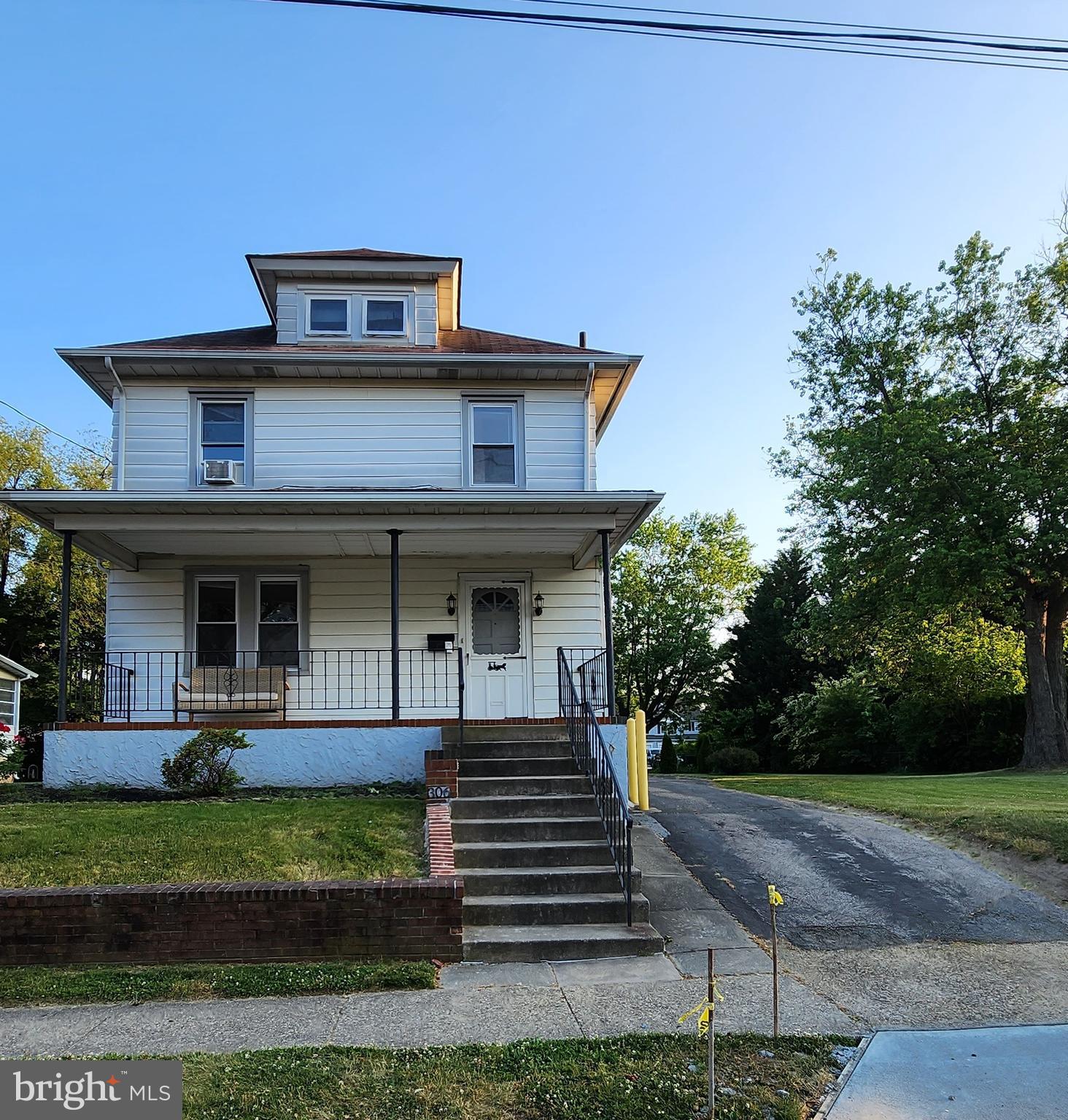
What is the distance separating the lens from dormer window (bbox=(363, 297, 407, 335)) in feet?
52.2

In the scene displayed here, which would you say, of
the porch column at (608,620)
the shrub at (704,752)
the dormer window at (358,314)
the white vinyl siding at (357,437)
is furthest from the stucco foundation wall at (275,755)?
the shrub at (704,752)

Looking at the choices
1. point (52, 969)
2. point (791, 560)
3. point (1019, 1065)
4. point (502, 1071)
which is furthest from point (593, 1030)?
point (791, 560)

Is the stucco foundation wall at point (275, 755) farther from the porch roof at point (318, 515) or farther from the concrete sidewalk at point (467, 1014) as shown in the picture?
the concrete sidewalk at point (467, 1014)

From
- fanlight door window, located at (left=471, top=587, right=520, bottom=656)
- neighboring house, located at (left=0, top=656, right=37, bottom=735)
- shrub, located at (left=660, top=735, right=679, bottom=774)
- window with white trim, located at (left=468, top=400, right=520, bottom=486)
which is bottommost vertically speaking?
shrub, located at (left=660, top=735, right=679, bottom=774)

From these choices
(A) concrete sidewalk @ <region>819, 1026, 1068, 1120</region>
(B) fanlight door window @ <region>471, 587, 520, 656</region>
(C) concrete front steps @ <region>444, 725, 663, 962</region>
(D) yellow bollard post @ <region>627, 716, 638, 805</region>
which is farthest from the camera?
(B) fanlight door window @ <region>471, 587, 520, 656</region>

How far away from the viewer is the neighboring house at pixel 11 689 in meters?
24.2

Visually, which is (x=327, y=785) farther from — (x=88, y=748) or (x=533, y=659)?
(x=533, y=659)

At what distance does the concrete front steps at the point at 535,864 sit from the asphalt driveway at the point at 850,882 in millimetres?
1256

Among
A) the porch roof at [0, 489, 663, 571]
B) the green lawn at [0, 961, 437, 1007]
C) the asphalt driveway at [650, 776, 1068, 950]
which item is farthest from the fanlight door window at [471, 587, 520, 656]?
the green lawn at [0, 961, 437, 1007]

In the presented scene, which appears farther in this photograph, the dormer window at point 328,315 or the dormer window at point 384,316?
the dormer window at point 384,316

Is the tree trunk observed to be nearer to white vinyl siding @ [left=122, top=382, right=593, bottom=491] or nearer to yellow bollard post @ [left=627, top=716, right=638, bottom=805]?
white vinyl siding @ [left=122, top=382, right=593, bottom=491]

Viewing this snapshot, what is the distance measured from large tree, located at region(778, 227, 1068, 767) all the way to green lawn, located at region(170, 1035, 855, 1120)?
64.4 ft

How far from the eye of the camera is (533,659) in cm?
1470

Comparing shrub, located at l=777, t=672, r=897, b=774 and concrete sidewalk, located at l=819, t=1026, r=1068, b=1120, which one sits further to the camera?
shrub, located at l=777, t=672, r=897, b=774
